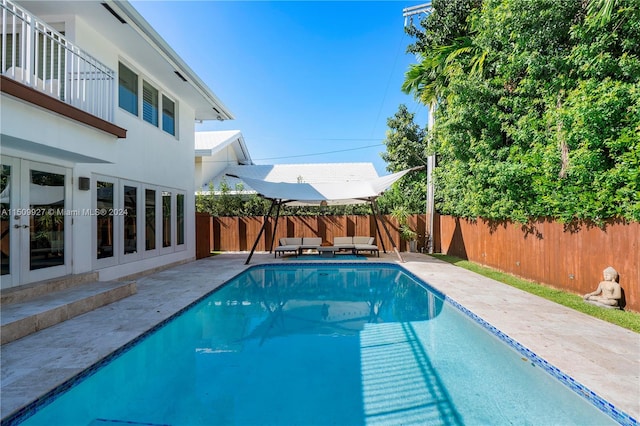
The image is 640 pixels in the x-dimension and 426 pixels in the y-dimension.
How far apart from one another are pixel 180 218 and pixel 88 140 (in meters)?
5.63

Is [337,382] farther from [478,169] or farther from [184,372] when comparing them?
[478,169]

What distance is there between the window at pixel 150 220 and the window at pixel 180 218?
1.47 metres

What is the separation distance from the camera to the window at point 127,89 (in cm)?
820

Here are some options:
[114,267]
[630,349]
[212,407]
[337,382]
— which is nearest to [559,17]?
[630,349]

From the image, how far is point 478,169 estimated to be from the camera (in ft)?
30.8

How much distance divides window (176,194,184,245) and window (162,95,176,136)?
89.7 inches

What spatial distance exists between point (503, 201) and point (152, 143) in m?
10.5

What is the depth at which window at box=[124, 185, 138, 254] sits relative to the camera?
8375 millimetres

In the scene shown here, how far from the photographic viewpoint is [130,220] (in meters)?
8.54

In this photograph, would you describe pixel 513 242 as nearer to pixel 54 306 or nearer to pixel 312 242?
pixel 312 242

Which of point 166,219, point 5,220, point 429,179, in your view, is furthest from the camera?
point 429,179

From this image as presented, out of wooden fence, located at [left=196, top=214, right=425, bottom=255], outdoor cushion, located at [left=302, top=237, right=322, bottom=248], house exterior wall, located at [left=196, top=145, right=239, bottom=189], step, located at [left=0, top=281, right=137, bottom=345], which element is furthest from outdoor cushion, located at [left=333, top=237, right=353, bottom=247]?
house exterior wall, located at [left=196, top=145, right=239, bottom=189]

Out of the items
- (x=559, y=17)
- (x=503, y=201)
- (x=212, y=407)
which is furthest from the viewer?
(x=503, y=201)

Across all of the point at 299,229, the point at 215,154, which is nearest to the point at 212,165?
the point at 215,154
